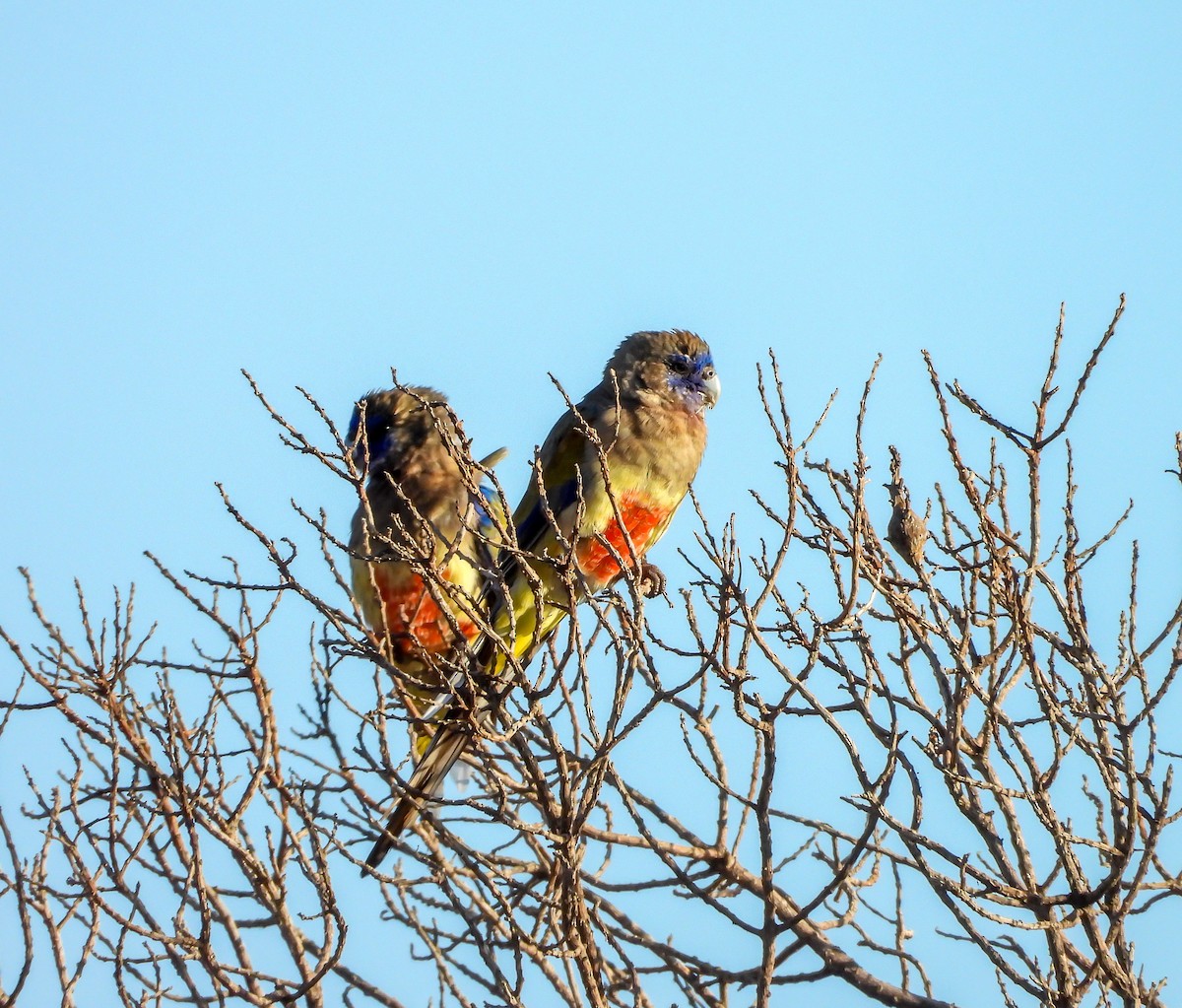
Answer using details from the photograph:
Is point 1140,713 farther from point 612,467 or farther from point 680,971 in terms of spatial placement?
point 612,467

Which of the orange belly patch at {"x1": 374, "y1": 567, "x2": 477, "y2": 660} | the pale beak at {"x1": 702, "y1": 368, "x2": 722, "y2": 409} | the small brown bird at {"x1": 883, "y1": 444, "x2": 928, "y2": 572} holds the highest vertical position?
the pale beak at {"x1": 702, "y1": 368, "x2": 722, "y2": 409}

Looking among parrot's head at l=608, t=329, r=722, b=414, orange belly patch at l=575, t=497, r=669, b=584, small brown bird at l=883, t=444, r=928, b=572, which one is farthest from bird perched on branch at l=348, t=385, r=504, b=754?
small brown bird at l=883, t=444, r=928, b=572

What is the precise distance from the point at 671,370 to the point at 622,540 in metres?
1.09

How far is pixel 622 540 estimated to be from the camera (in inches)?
276

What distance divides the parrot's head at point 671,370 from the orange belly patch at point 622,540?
2.16 feet

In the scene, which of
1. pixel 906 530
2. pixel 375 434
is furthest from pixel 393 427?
pixel 906 530

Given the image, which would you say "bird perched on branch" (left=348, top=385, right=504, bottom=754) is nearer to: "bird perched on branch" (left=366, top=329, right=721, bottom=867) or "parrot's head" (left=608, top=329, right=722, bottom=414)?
"bird perched on branch" (left=366, top=329, right=721, bottom=867)

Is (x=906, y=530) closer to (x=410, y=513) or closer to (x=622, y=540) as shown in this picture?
(x=622, y=540)

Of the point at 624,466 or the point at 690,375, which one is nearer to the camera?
the point at 624,466

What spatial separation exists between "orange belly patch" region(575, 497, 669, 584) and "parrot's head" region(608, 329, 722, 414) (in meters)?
0.66

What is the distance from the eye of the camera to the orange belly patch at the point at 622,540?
6.89 meters

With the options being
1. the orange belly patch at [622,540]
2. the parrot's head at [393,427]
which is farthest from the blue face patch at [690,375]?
the parrot's head at [393,427]

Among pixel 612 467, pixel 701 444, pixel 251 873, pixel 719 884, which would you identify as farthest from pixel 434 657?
pixel 701 444

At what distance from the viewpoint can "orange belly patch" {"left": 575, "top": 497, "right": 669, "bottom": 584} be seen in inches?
271
